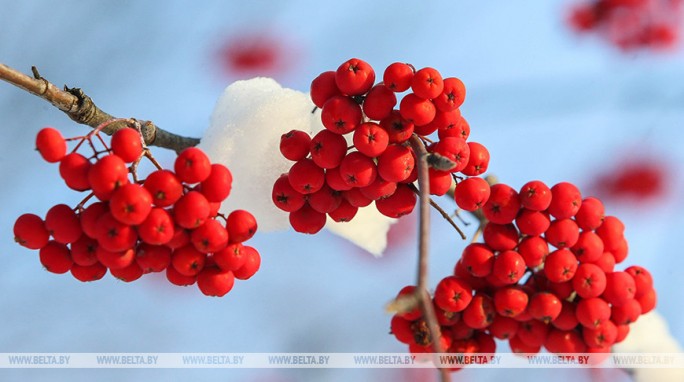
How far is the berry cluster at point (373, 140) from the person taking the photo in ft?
1.92

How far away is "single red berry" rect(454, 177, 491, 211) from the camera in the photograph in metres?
0.62

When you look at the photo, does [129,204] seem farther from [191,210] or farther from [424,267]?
[424,267]

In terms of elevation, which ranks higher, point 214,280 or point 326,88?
point 326,88

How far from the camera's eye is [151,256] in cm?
56

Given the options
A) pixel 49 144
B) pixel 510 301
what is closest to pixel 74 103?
pixel 49 144

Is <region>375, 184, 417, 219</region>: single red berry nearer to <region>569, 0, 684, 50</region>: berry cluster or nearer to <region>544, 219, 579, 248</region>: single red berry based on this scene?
<region>544, 219, 579, 248</region>: single red berry

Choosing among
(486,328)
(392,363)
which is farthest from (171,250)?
(392,363)

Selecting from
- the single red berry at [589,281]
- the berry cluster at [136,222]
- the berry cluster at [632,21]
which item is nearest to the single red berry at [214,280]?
the berry cluster at [136,222]

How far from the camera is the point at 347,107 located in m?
0.59

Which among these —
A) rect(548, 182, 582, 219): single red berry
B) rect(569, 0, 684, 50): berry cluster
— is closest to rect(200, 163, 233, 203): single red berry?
rect(548, 182, 582, 219): single red berry

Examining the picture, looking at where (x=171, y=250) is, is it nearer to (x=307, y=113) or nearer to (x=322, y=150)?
(x=322, y=150)

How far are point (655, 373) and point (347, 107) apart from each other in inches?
20.4

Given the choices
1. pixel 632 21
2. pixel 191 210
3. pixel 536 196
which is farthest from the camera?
pixel 632 21

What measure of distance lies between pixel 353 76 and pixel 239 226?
0.52 ft
